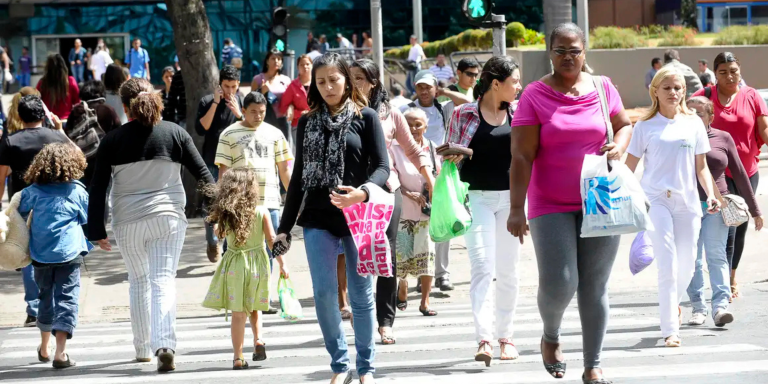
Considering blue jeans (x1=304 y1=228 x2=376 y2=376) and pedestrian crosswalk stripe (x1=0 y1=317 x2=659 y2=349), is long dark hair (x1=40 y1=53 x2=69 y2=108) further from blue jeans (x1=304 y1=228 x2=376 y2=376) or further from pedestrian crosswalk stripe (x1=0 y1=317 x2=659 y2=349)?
blue jeans (x1=304 y1=228 x2=376 y2=376)

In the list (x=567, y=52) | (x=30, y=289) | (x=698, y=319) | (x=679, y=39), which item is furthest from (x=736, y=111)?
(x=679, y=39)

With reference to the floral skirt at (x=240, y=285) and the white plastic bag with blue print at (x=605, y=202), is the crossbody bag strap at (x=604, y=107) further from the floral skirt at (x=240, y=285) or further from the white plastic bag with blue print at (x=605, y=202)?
the floral skirt at (x=240, y=285)

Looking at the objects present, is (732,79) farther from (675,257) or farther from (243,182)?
(243,182)

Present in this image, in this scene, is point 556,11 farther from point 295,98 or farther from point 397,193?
point 397,193

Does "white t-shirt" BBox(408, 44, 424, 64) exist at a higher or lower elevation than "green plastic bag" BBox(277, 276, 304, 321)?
higher

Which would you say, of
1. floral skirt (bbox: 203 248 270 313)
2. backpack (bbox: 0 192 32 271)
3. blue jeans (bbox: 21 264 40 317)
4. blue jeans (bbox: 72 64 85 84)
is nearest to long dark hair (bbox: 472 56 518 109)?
floral skirt (bbox: 203 248 270 313)

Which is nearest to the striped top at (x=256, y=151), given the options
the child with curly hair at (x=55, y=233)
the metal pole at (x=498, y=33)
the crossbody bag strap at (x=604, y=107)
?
the child with curly hair at (x=55, y=233)

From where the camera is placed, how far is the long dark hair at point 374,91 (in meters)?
7.76

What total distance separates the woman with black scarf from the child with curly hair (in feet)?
7.21

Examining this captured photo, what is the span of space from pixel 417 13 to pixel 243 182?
33.1 m

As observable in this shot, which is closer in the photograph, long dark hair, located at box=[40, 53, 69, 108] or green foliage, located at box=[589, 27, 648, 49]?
long dark hair, located at box=[40, 53, 69, 108]

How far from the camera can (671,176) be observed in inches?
305

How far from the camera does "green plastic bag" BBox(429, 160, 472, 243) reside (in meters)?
7.32

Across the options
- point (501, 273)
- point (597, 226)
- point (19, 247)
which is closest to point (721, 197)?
point (501, 273)
